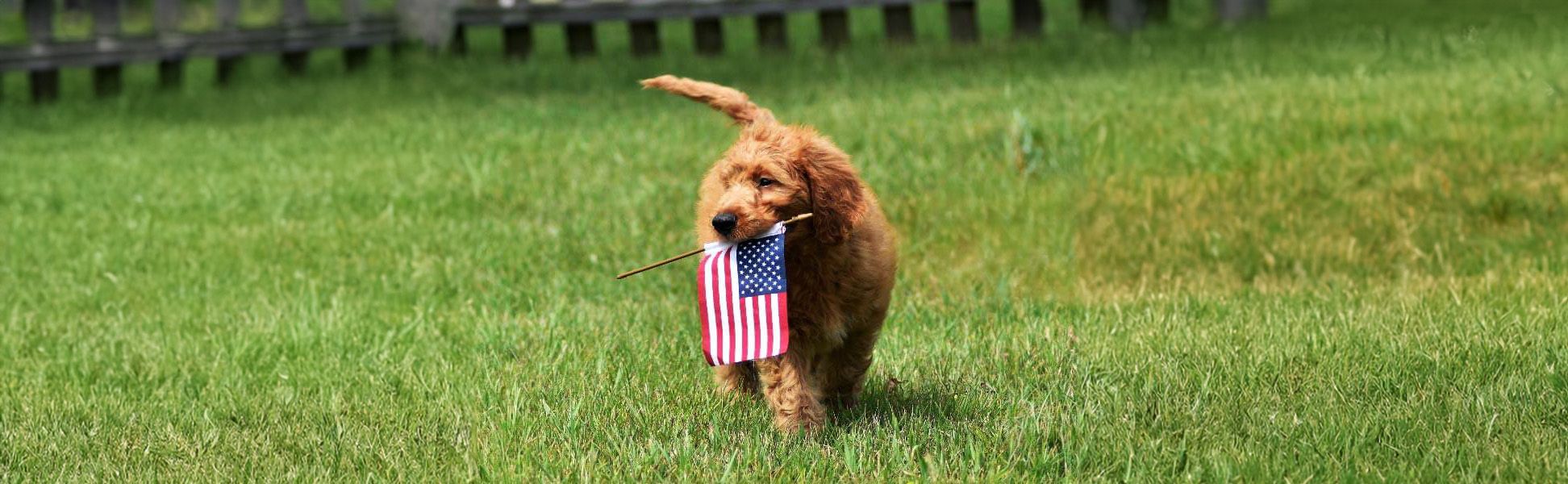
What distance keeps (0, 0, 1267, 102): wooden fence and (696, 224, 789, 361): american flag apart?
8.15 m

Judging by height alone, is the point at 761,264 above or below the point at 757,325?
above

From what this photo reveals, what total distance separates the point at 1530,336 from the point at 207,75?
10.9 metres

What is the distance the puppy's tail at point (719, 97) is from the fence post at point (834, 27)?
7.55 metres

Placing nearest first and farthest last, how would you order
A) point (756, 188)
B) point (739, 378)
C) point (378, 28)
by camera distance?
point (756, 188) < point (739, 378) < point (378, 28)

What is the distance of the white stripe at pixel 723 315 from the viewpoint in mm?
3654

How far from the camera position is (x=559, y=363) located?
15.8ft

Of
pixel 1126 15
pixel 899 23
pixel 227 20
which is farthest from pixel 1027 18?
pixel 227 20

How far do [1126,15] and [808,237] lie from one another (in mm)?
8383

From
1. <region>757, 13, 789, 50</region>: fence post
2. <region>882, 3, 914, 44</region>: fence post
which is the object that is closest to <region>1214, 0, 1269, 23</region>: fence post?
<region>882, 3, 914, 44</region>: fence post

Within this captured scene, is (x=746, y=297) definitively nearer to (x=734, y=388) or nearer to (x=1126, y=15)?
(x=734, y=388)

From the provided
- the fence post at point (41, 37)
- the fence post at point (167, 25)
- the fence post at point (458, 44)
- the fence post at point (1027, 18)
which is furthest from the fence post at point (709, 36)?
the fence post at point (41, 37)

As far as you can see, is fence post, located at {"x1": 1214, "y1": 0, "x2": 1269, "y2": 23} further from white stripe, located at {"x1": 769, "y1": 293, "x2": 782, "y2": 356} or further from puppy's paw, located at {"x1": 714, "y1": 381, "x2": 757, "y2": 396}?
white stripe, located at {"x1": 769, "y1": 293, "x2": 782, "y2": 356}

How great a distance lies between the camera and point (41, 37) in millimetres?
11469

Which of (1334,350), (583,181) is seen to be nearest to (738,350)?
(1334,350)
